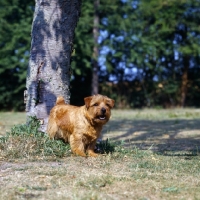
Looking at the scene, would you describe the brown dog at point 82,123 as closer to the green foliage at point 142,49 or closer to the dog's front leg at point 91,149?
the dog's front leg at point 91,149

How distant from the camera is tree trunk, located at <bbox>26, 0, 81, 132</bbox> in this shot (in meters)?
7.26

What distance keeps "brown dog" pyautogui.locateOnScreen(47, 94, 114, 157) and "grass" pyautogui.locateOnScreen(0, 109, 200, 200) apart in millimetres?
187

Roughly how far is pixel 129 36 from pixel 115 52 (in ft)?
4.09

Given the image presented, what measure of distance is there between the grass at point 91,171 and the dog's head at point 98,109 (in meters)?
0.59

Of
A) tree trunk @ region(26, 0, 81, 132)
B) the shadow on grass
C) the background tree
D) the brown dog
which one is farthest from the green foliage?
the brown dog

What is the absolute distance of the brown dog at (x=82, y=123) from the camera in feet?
20.4

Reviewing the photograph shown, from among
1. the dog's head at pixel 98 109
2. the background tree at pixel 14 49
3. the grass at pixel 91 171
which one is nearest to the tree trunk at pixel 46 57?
the grass at pixel 91 171

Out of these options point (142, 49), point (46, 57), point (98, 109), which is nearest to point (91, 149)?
point (98, 109)

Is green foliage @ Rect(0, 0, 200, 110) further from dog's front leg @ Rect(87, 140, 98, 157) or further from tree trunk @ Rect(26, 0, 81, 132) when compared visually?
dog's front leg @ Rect(87, 140, 98, 157)

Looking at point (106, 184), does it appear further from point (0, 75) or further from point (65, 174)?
point (0, 75)

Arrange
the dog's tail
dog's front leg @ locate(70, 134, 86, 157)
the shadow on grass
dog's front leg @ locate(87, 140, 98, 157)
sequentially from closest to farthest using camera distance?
dog's front leg @ locate(70, 134, 86, 157) → dog's front leg @ locate(87, 140, 98, 157) → the dog's tail → the shadow on grass

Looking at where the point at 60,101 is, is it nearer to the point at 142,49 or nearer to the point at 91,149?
the point at 91,149

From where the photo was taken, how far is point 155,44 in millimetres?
24031

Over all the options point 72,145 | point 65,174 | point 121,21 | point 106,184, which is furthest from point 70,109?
point 121,21
